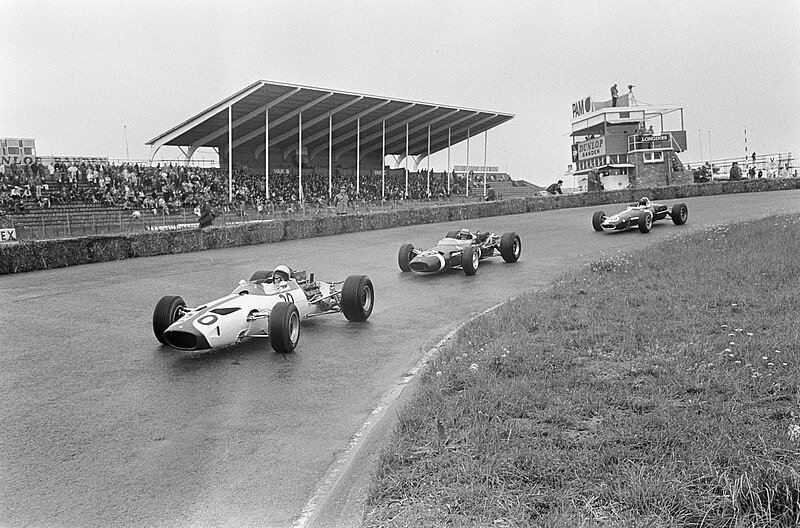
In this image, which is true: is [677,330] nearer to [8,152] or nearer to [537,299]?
[537,299]

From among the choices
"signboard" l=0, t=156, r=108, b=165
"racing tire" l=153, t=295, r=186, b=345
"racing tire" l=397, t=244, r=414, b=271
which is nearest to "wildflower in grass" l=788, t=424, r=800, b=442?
"racing tire" l=153, t=295, r=186, b=345

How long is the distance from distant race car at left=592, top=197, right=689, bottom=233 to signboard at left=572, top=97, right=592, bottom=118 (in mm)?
57821

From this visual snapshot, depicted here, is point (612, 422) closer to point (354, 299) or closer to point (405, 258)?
point (354, 299)

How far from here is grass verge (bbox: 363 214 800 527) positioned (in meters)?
Result: 3.59

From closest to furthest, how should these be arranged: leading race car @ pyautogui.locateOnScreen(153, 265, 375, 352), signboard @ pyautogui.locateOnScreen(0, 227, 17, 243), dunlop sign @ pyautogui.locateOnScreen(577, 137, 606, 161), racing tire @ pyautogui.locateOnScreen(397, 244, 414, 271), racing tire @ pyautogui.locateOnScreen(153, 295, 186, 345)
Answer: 1. leading race car @ pyautogui.locateOnScreen(153, 265, 375, 352)
2. racing tire @ pyautogui.locateOnScreen(153, 295, 186, 345)
3. racing tire @ pyautogui.locateOnScreen(397, 244, 414, 271)
4. signboard @ pyautogui.locateOnScreen(0, 227, 17, 243)
5. dunlop sign @ pyautogui.locateOnScreen(577, 137, 606, 161)

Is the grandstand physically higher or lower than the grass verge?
higher

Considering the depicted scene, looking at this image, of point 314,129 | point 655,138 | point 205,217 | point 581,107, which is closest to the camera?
point 205,217

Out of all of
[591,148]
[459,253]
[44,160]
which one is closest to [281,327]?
[459,253]

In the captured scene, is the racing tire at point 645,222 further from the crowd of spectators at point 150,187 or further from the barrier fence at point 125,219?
the crowd of spectators at point 150,187

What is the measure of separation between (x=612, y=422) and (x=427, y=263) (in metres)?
10.3

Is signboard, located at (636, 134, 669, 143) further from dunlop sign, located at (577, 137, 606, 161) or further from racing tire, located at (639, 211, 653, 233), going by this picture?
racing tire, located at (639, 211, 653, 233)

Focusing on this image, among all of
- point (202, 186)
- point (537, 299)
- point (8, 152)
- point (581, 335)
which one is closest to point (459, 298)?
point (537, 299)

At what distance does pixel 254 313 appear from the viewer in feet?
28.1

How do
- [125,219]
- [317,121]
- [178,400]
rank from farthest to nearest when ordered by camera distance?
[317,121]
[125,219]
[178,400]
